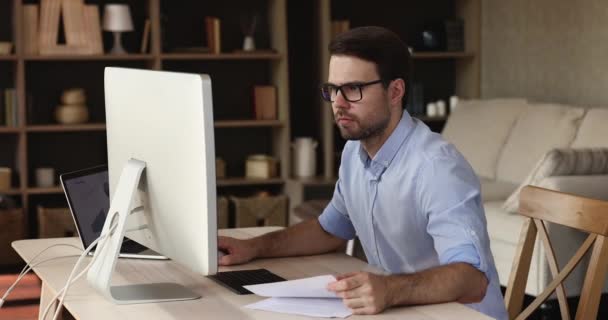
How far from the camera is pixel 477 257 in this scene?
81.7 inches

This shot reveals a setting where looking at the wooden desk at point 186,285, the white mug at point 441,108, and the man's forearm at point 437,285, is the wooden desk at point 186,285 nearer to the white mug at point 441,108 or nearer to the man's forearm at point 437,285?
the man's forearm at point 437,285

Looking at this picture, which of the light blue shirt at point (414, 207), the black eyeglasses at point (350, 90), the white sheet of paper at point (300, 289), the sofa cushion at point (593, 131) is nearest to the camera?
the white sheet of paper at point (300, 289)

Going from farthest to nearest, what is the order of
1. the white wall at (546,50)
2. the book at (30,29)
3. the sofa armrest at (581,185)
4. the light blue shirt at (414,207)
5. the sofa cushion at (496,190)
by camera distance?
the book at (30,29) → the white wall at (546,50) → the sofa cushion at (496,190) → the sofa armrest at (581,185) → the light blue shirt at (414,207)

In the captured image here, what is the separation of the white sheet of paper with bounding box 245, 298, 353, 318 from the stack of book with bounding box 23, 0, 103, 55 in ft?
13.7

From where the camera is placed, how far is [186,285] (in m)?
2.23

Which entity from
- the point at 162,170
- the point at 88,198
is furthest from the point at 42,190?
the point at 162,170

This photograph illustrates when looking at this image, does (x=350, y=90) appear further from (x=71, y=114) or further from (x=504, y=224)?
(x=71, y=114)

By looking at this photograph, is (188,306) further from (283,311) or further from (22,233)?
(22,233)

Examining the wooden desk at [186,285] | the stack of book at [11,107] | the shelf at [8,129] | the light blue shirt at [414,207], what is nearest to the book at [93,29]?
the stack of book at [11,107]

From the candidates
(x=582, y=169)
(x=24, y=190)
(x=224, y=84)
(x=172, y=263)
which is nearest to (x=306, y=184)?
(x=224, y=84)

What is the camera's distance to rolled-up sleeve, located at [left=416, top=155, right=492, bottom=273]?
82.3 inches

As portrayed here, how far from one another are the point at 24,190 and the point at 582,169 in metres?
3.10

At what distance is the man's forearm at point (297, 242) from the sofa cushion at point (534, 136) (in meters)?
3.01

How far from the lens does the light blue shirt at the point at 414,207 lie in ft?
6.99
